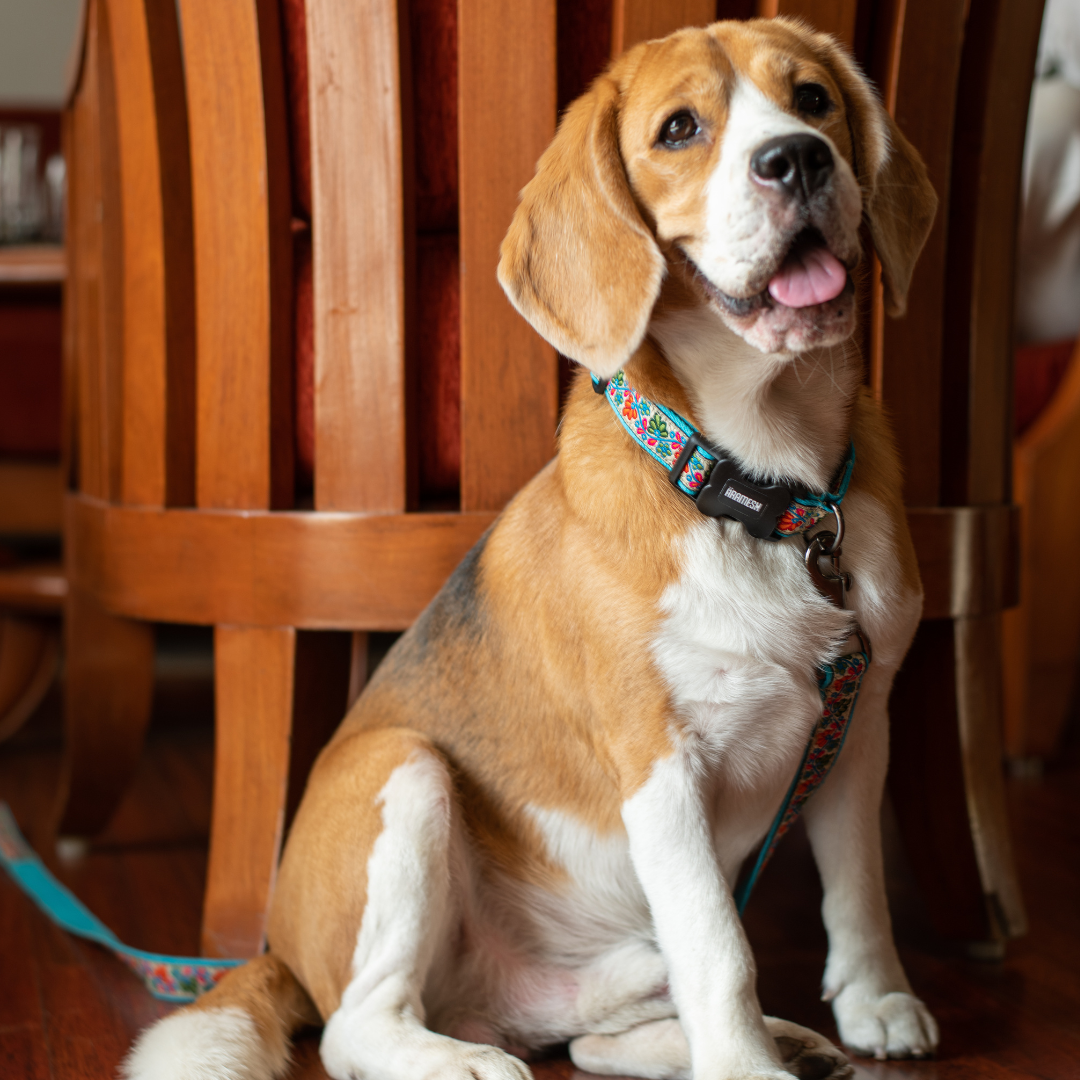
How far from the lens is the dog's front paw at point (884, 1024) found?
125 centimetres

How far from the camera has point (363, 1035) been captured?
117cm

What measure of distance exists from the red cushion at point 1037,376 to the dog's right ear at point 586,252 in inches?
68.6

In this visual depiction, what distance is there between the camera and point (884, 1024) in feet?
4.14

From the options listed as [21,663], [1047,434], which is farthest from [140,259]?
[1047,434]

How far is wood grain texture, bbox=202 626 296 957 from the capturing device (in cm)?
150

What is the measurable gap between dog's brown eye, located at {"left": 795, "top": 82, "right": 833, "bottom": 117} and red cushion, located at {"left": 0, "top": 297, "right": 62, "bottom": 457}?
2935 millimetres

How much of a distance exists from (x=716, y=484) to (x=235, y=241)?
2.38ft

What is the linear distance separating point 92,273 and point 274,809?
3.32 feet

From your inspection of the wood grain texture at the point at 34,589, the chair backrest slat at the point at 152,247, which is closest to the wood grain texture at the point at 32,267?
the wood grain texture at the point at 34,589

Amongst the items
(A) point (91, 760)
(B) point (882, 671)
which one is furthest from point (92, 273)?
(B) point (882, 671)

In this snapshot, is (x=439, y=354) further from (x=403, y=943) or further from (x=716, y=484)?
(x=403, y=943)

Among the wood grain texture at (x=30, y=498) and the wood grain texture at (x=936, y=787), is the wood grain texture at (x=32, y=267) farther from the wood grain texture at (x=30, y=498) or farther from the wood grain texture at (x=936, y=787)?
the wood grain texture at (x=936, y=787)

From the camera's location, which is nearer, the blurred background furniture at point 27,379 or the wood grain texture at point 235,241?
the wood grain texture at point 235,241

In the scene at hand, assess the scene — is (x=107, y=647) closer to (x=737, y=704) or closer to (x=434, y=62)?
(x=434, y=62)
